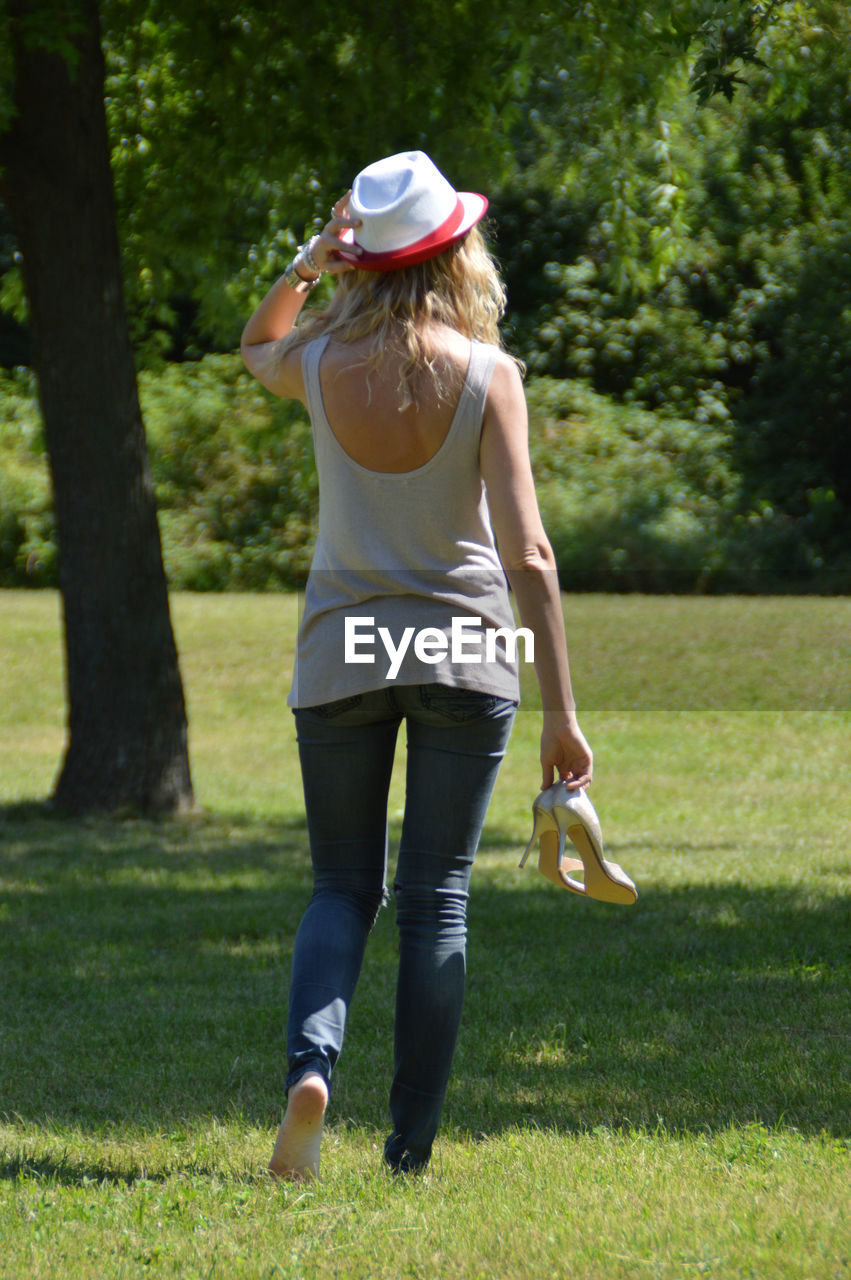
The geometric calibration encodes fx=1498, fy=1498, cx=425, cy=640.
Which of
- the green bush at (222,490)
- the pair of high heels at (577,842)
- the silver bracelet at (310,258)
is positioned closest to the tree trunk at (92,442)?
the silver bracelet at (310,258)

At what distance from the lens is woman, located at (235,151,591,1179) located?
2.88 meters

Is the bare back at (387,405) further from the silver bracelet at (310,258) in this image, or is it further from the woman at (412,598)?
the silver bracelet at (310,258)

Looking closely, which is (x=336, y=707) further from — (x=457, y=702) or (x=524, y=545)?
(x=524, y=545)

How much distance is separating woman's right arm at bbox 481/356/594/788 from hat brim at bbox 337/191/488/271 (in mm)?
257

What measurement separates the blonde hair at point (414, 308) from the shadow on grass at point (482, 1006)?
1878 millimetres

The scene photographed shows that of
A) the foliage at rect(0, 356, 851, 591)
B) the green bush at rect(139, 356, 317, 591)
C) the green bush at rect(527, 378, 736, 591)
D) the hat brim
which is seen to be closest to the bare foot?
the hat brim

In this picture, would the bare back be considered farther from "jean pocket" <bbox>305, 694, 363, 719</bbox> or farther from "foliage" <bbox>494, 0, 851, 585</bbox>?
"foliage" <bbox>494, 0, 851, 585</bbox>

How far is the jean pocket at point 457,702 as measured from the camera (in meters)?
2.90

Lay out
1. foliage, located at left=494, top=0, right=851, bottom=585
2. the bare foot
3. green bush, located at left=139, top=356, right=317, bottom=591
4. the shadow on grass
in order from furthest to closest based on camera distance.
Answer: foliage, located at left=494, top=0, right=851, bottom=585 → green bush, located at left=139, top=356, right=317, bottom=591 → the shadow on grass → the bare foot

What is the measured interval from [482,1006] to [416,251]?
2701 mm

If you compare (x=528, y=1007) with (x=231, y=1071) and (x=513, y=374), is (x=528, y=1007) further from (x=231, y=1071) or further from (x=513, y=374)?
(x=513, y=374)

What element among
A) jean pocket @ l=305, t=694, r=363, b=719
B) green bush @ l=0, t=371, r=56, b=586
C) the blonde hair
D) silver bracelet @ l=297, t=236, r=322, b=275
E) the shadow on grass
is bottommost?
green bush @ l=0, t=371, r=56, b=586

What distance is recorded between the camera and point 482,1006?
15.7 ft

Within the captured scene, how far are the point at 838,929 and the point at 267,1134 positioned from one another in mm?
3088
